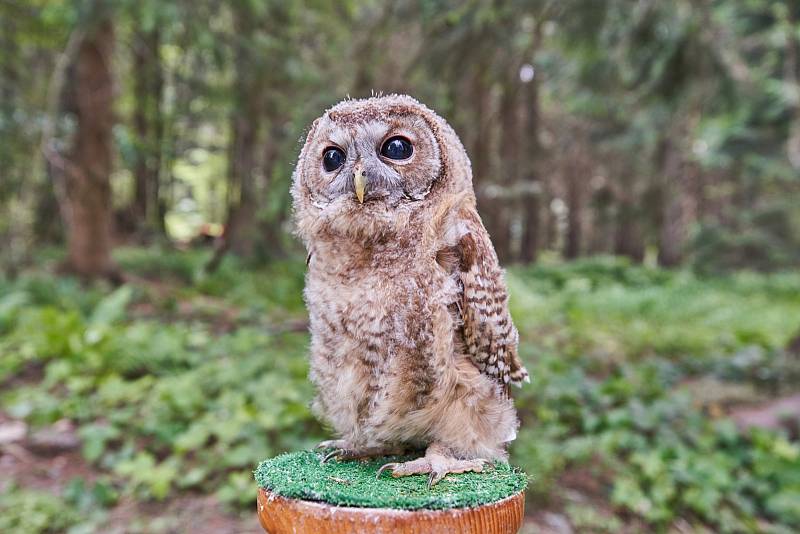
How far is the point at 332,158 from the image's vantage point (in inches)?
66.2

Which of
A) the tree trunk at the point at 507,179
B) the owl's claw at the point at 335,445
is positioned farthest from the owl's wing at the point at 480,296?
the tree trunk at the point at 507,179

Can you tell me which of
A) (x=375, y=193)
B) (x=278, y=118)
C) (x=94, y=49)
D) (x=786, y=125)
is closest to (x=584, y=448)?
(x=375, y=193)

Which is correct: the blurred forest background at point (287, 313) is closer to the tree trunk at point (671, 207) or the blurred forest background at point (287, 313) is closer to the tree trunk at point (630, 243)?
the tree trunk at point (671, 207)

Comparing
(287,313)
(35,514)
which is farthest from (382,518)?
(287,313)

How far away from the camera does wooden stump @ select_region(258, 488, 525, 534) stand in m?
1.31

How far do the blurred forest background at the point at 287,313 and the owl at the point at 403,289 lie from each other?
3.48 ft

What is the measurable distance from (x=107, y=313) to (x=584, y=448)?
4.75 metres

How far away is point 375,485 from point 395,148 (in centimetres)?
84

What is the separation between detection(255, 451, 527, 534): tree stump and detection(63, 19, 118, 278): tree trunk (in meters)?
7.45

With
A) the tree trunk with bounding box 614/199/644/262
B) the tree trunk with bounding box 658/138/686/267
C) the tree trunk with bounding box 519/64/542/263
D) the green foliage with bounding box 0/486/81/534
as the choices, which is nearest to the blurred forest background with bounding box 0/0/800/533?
the green foliage with bounding box 0/486/81/534

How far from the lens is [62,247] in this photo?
530 inches

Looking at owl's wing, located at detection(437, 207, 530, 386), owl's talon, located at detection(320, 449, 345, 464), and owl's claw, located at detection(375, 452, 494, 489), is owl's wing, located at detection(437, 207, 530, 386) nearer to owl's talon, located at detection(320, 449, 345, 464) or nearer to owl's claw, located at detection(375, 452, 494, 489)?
owl's claw, located at detection(375, 452, 494, 489)

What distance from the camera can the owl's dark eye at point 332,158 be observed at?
1664 mm

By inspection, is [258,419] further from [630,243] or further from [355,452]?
[630,243]
